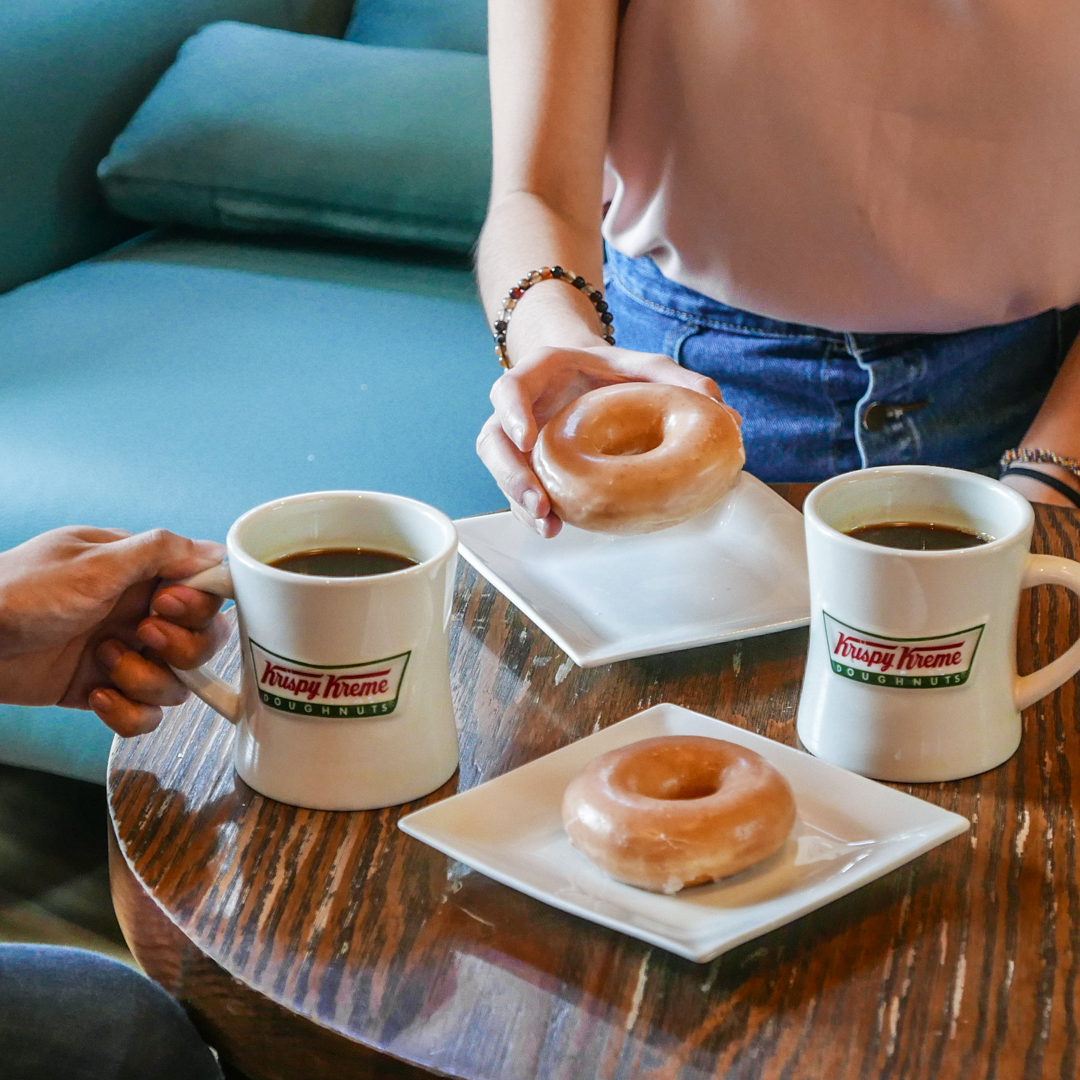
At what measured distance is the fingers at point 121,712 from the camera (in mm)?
645

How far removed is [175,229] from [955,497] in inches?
69.4

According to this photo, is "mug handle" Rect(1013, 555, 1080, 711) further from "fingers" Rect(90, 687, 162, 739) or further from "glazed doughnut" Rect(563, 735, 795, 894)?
"fingers" Rect(90, 687, 162, 739)

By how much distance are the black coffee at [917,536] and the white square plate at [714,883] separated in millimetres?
124

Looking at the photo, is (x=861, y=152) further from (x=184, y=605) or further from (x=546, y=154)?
(x=184, y=605)

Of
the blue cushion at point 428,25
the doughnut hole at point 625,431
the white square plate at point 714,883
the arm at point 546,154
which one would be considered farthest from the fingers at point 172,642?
the blue cushion at point 428,25

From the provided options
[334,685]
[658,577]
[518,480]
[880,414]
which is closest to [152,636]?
[334,685]

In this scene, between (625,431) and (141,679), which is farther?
(625,431)

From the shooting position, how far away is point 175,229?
213 centimetres

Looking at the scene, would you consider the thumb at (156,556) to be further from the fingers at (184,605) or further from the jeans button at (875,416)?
the jeans button at (875,416)

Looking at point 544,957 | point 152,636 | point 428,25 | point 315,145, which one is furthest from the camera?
point 428,25

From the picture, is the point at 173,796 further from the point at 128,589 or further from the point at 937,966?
the point at 937,966

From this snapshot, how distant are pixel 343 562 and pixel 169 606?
3.5 inches

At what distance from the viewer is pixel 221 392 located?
5.11 feet

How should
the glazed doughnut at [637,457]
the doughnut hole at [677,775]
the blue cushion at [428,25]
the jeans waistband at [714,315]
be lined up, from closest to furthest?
the doughnut hole at [677,775] → the glazed doughnut at [637,457] → the jeans waistband at [714,315] → the blue cushion at [428,25]
